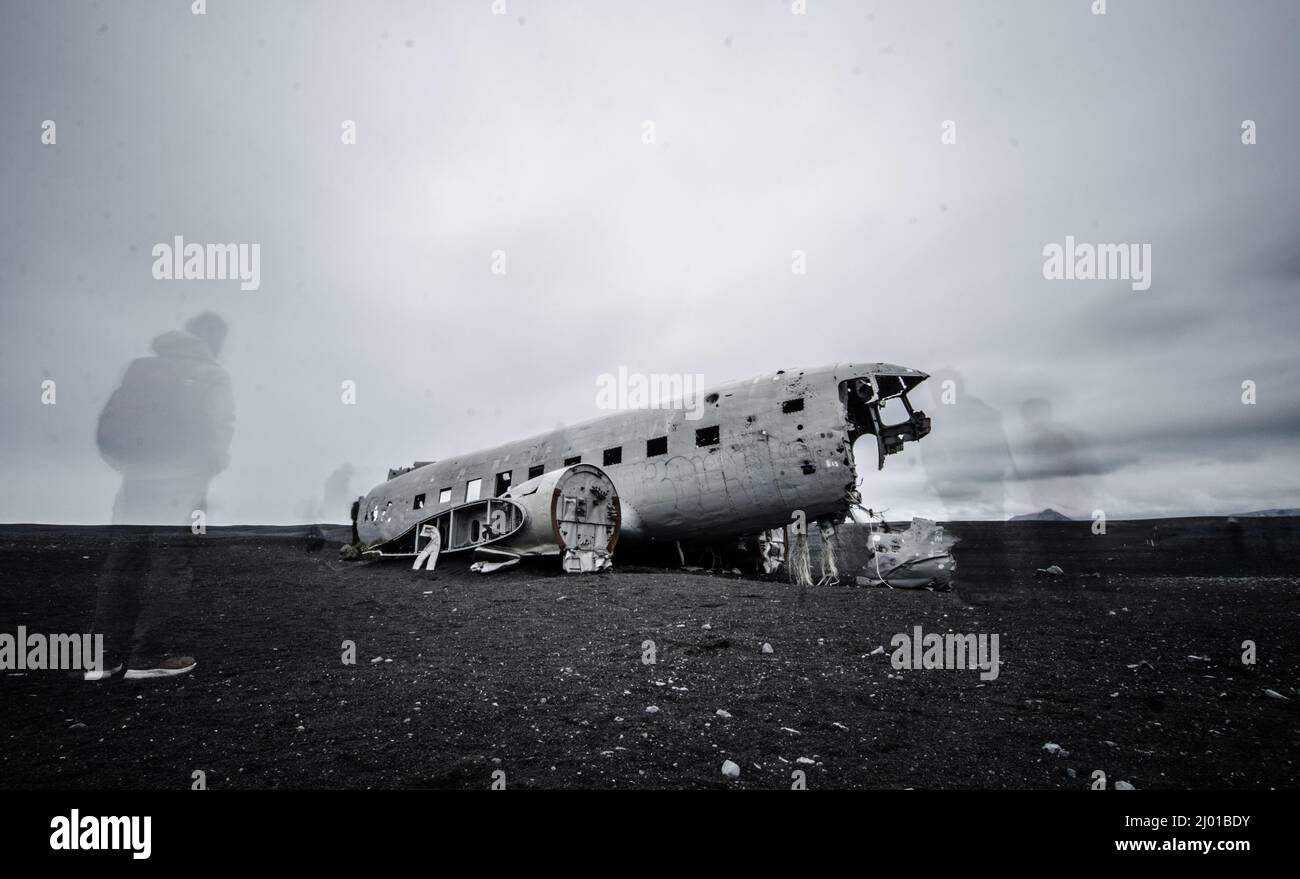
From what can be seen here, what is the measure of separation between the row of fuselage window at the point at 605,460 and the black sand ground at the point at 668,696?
210 inches

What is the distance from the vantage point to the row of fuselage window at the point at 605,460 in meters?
15.7

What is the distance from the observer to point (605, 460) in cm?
1742

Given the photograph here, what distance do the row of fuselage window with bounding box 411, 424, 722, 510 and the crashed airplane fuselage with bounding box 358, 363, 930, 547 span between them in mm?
34

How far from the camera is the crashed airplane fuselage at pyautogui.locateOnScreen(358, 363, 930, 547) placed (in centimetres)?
1424

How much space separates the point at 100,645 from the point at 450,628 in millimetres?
4265

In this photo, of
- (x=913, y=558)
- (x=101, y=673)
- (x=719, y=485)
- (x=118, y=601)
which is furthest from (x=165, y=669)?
(x=913, y=558)

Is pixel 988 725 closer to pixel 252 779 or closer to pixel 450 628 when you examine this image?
pixel 252 779

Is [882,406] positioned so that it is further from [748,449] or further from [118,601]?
[118,601]

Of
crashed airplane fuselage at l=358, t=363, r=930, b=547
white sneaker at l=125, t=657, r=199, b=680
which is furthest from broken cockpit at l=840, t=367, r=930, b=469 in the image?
white sneaker at l=125, t=657, r=199, b=680

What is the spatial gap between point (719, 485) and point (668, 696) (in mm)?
9894

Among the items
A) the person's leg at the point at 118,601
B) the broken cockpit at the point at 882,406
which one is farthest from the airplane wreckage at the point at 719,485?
the person's leg at the point at 118,601

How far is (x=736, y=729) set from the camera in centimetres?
484

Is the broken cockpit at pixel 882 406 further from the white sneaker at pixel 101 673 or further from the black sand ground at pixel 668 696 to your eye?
the white sneaker at pixel 101 673
